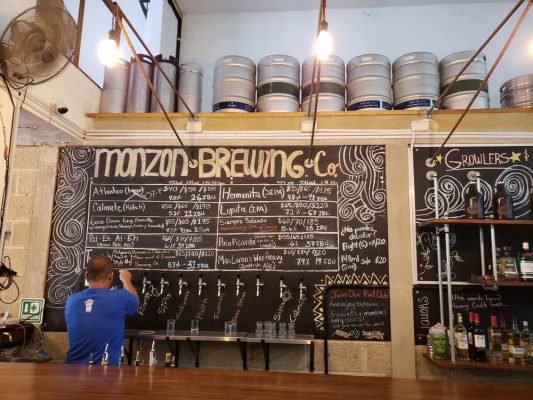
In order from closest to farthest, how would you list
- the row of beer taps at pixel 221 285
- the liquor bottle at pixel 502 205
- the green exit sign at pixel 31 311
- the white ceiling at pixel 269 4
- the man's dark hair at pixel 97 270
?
the man's dark hair at pixel 97 270
the liquor bottle at pixel 502 205
the row of beer taps at pixel 221 285
the green exit sign at pixel 31 311
the white ceiling at pixel 269 4

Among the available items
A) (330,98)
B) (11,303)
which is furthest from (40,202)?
(330,98)

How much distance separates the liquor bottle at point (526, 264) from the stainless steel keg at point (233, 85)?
272 cm

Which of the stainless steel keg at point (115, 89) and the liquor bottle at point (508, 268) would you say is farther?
the stainless steel keg at point (115, 89)

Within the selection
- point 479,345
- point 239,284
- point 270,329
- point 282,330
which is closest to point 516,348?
point 479,345

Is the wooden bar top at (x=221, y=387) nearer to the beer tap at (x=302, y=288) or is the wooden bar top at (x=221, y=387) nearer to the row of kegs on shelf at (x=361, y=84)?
the beer tap at (x=302, y=288)

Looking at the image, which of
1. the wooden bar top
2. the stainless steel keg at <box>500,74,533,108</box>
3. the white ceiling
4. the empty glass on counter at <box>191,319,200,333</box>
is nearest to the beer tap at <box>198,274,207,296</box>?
the empty glass on counter at <box>191,319,200,333</box>

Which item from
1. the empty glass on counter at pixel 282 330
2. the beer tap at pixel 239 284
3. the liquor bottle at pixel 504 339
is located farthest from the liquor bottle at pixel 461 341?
the beer tap at pixel 239 284

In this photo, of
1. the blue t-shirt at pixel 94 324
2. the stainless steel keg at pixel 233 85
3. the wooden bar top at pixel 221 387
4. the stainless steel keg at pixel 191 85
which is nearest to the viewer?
the wooden bar top at pixel 221 387

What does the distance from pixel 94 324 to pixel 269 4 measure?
172 inches

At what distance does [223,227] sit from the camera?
3969mm

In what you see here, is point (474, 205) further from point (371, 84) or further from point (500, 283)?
point (371, 84)

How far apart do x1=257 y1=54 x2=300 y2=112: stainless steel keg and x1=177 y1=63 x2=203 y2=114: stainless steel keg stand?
652 mm

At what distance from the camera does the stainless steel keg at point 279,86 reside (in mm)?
4094

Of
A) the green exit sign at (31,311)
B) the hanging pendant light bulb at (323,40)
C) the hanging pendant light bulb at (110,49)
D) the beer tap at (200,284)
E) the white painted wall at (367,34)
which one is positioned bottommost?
the green exit sign at (31,311)
